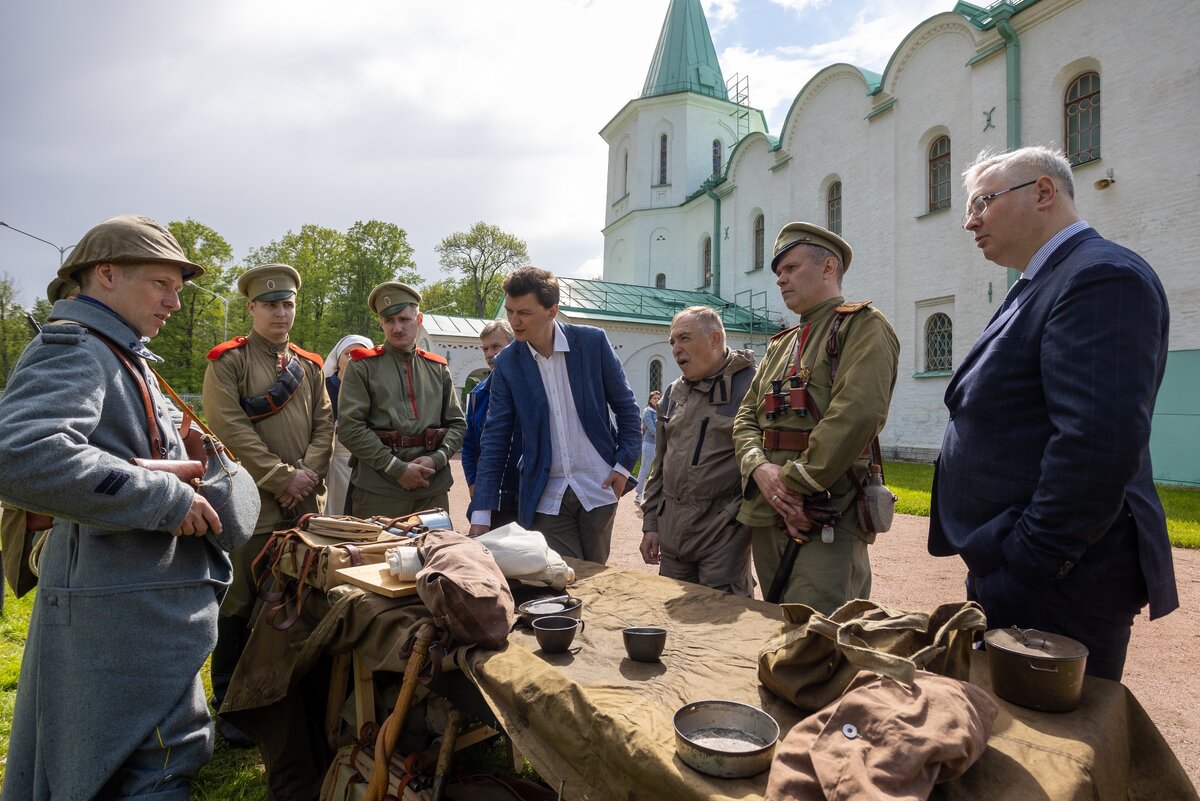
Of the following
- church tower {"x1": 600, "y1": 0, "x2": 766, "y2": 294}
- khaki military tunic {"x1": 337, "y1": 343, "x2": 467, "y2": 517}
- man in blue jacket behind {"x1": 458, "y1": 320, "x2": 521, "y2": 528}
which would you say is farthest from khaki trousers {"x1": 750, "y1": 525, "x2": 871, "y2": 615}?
church tower {"x1": 600, "y1": 0, "x2": 766, "y2": 294}

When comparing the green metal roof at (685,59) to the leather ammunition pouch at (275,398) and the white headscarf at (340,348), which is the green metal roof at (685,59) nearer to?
the white headscarf at (340,348)

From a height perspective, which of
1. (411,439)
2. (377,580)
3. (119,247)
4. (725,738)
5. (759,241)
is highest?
(759,241)

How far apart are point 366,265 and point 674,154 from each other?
16.9 meters

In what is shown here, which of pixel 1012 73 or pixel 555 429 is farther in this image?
pixel 1012 73

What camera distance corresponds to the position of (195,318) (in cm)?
3228

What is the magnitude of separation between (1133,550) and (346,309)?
36245 mm

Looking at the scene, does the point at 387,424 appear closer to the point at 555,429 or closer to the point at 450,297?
the point at 555,429

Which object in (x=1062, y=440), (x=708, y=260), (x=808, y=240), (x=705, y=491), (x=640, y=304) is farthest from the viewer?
(x=708, y=260)

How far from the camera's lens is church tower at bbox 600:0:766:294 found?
27672 millimetres

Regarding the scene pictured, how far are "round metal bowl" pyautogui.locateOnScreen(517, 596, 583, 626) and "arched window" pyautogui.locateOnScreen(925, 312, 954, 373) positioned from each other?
16409mm

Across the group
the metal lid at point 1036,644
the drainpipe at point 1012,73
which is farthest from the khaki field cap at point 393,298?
the drainpipe at point 1012,73

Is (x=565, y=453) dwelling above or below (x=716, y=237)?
below

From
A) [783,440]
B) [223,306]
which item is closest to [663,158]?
[223,306]

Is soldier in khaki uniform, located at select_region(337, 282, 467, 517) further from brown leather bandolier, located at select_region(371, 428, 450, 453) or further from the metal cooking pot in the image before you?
the metal cooking pot
